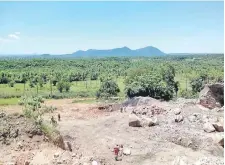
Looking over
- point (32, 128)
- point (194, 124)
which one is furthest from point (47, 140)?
point (194, 124)

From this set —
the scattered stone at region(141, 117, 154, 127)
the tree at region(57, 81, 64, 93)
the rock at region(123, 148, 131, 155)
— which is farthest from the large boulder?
the tree at region(57, 81, 64, 93)

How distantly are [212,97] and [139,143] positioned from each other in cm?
1210

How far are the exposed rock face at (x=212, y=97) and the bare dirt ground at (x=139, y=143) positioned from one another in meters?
1.30

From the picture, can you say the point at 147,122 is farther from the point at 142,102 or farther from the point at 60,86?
the point at 60,86

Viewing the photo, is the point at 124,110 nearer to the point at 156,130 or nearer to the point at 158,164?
the point at 156,130

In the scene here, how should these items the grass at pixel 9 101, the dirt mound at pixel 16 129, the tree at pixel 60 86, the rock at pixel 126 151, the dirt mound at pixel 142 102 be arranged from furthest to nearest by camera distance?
the tree at pixel 60 86 < the grass at pixel 9 101 < the dirt mound at pixel 142 102 < the rock at pixel 126 151 < the dirt mound at pixel 16 129

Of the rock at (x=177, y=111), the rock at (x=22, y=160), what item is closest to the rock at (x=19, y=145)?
the rock at (x=22, y=160)

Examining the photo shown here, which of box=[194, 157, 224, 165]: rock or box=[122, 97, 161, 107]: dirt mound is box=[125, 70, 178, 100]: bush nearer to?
box=[122, 97, 161, 107]: dirt mound

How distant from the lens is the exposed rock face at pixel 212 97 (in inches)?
1253

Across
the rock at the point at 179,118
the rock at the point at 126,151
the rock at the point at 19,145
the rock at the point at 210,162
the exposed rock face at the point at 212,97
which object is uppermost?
the exposed rock face at the point at 212,97

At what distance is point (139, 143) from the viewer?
23281 millimetres

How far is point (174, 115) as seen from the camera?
1124 inches

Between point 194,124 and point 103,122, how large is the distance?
7.75 metres

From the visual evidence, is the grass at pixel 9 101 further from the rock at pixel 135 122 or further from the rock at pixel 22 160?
the rock at pixel 22 160
